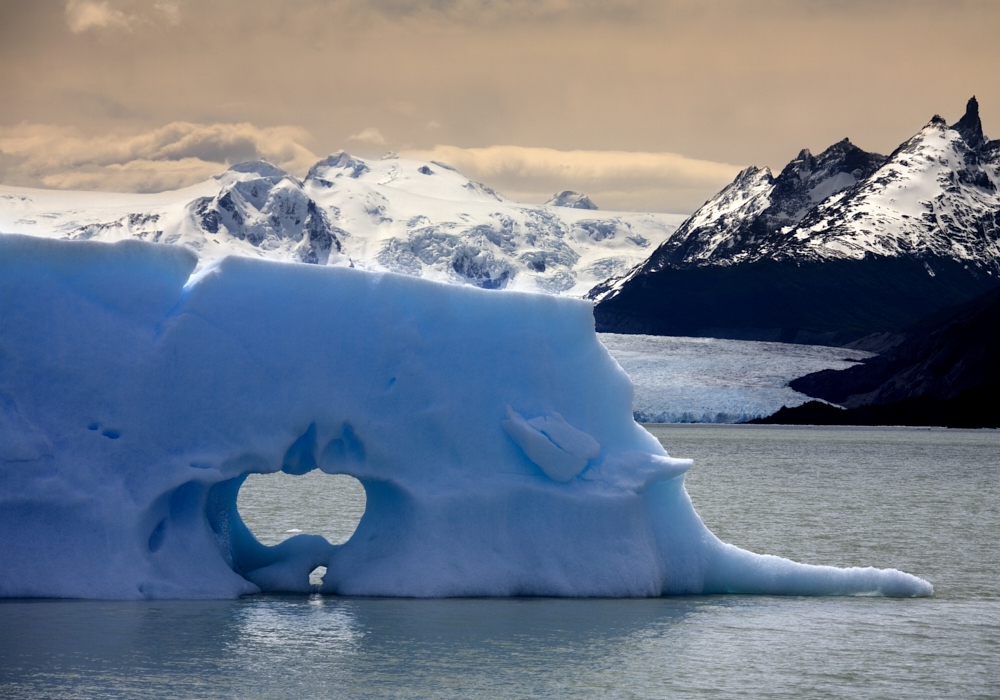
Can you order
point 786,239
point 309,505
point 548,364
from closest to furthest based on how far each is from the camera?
point 548,364 → point 309,505 → point 786,239

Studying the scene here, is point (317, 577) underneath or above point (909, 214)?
underneath

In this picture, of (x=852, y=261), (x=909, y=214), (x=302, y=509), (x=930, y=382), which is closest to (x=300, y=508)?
(x=302, y=509)

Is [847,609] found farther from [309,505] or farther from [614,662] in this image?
[309,505]

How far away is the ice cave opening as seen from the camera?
18547 mm

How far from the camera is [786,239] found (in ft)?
490

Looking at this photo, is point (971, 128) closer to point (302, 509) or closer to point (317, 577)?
point (302, 509)

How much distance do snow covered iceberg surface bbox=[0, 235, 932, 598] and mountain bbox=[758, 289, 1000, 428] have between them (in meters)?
59.2

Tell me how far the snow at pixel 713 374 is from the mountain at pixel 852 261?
116 ft

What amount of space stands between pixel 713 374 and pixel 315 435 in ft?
191

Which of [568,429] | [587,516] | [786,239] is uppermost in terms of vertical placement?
[786,239]

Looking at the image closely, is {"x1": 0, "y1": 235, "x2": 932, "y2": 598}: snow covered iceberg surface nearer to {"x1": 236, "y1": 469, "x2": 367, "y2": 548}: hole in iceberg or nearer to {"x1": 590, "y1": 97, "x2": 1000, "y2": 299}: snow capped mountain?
{"x1": 236, "y1": 469, "x2": 367, "y2": 548}: hole in iceberg

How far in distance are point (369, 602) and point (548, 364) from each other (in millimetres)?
3028

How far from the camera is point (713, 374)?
68.3 metres

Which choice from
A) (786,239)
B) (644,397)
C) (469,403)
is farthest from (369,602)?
(786,239)
